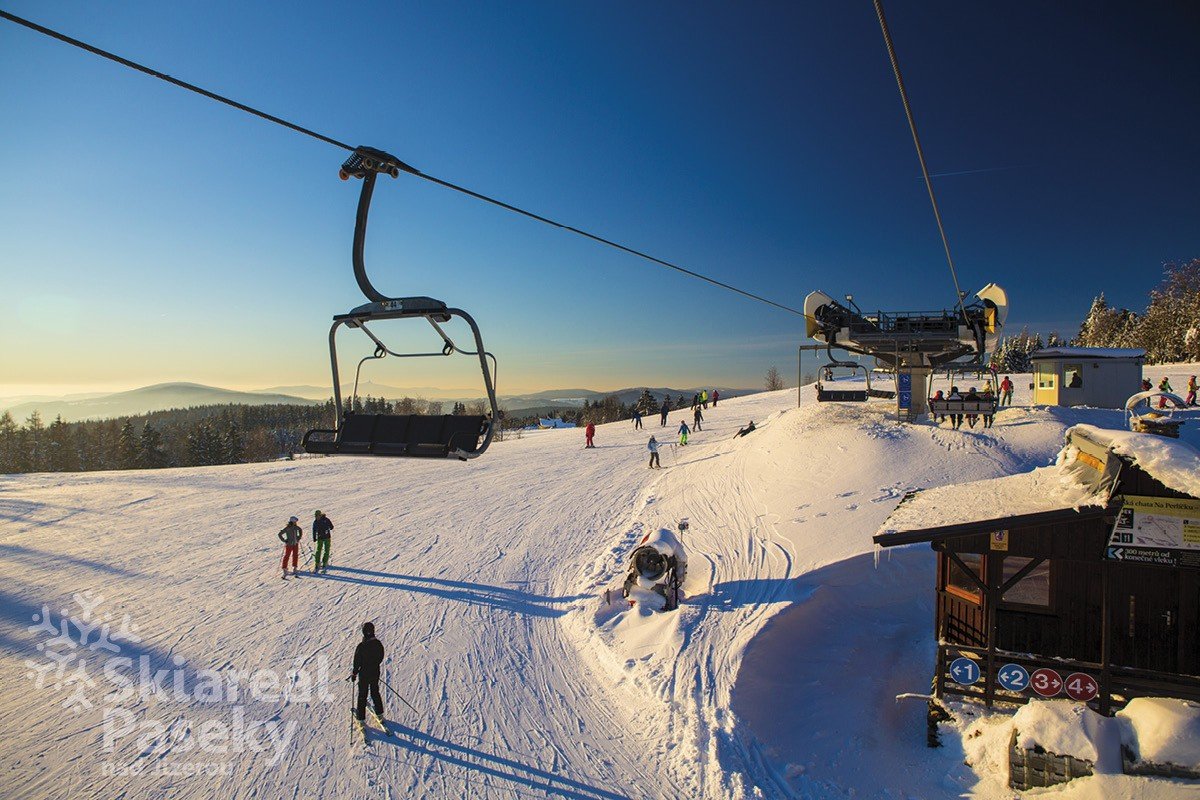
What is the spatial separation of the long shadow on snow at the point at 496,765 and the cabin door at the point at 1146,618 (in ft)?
22.3

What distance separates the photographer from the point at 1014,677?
23.5 feet

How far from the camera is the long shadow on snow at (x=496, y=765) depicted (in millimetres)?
6129

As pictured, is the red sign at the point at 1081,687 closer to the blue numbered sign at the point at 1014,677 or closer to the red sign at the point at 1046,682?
the red sign at the point at 1046,682

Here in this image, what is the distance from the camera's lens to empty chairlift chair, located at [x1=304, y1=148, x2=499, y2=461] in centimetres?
476

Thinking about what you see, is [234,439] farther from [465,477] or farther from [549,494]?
[549,494]

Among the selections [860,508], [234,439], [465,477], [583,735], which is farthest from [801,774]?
[234,439]

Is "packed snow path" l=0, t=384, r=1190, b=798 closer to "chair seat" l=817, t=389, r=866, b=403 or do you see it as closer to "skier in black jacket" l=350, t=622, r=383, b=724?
"skier in black jacket" l=350, t=622, r=383, b=724

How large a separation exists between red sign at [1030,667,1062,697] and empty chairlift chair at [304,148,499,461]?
317 inches

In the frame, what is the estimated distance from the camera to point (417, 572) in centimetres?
1269

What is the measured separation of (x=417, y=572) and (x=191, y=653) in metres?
4.58

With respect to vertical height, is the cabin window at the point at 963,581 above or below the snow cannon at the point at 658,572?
above

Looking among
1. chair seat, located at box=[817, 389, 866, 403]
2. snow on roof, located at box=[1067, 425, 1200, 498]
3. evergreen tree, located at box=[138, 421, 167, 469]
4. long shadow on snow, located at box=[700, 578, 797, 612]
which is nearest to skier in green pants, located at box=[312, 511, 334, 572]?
long shadow on snow, located at box=[700, 578, 797, 612]

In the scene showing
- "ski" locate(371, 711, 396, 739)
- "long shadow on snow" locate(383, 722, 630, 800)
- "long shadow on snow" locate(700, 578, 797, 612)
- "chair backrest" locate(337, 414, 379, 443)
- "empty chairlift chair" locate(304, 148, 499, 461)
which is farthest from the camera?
"long shadow on snow" locate(700, 578, 797, 612)

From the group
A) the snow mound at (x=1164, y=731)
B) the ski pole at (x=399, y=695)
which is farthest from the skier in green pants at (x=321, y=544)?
the snow mound at (x=1164, y=731)
